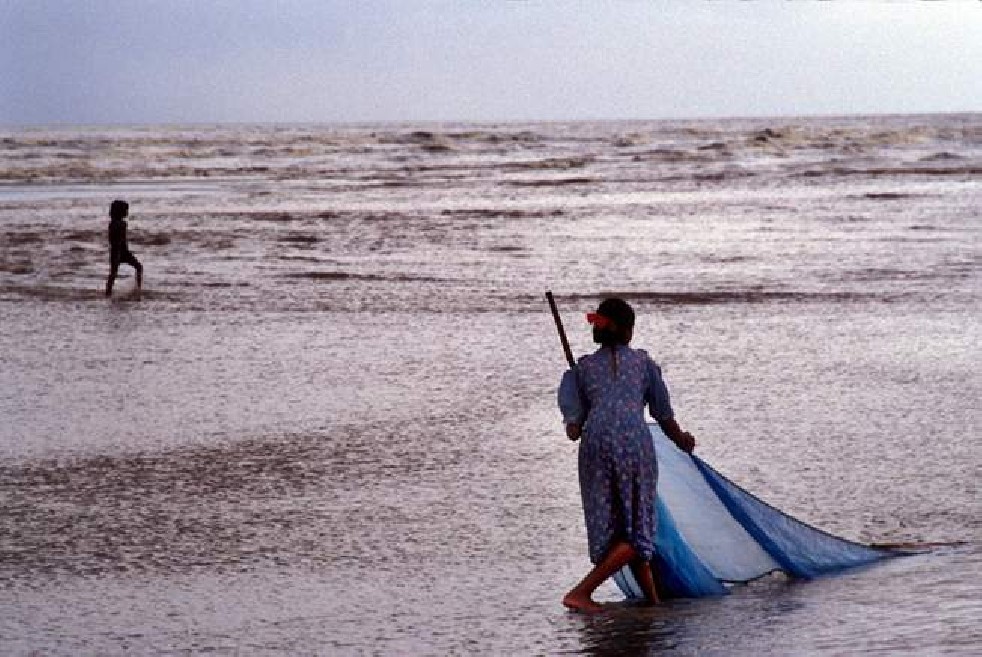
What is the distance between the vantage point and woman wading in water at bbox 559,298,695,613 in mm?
5770

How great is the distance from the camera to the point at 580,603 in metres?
6.01

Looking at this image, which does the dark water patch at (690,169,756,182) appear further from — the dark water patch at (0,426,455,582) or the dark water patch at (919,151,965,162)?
the dark water patch at (0,426,455,582)

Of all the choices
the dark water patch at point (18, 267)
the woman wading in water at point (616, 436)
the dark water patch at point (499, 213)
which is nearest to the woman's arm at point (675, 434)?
the woman wading in water at point (616, 436)

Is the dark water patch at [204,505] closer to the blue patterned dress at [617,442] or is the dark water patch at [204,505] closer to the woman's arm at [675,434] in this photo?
the blue patterned dress at [617,442]

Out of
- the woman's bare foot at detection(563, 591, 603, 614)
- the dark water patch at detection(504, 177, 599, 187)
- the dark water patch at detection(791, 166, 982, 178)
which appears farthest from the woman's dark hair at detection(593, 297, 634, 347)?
the dark water patch at detection(791, 166, 982, 178)

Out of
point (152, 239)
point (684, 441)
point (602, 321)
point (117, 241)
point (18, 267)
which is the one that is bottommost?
point (18, 267)

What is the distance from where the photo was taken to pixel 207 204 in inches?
1398

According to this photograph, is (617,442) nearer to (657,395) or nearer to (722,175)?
(657,395)

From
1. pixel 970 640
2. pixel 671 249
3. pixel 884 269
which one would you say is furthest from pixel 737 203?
pixel 970 640

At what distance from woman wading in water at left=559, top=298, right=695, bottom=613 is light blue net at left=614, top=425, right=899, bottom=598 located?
0.52m

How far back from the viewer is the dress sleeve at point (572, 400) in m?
5.87

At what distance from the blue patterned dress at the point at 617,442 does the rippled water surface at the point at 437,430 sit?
378 millimetres

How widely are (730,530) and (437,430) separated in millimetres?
3711

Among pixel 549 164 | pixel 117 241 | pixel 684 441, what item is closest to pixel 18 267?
pixel 117 241
